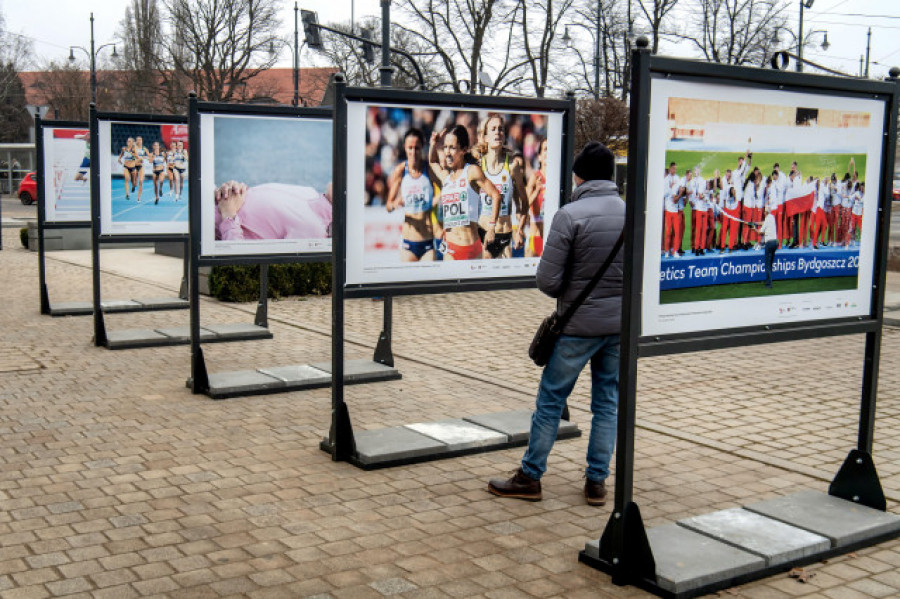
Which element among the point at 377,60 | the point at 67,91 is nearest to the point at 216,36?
the point at 377,60

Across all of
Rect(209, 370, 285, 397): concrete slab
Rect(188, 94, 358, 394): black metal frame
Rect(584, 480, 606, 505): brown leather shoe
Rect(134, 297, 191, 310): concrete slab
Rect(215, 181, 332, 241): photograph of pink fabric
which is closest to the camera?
Rect(584, 480, 606, 505): brown leather shoe

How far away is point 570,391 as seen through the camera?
5.15 meters

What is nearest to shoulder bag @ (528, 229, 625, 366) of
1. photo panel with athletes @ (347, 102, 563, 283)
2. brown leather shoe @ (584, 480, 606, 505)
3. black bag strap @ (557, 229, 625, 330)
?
black bag strap @ (557, 229, 625, 330)

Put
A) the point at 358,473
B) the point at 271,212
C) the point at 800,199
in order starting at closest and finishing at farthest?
the point at 800,199 < the point at 358,473 < the point at 271,212

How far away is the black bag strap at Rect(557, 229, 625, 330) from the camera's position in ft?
16.2

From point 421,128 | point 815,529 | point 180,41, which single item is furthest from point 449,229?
point 180,41

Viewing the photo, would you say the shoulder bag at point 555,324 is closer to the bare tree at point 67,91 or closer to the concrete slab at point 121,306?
the concrete slab at point 121,306

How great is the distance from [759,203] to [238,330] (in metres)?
6.88

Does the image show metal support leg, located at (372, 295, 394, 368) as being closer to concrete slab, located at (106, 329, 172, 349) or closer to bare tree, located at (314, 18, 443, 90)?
concrete slab, located at (106, 329, 172, 349)

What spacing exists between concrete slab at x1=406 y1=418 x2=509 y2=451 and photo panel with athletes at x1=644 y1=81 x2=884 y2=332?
216cm

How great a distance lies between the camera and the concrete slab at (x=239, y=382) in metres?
7.78

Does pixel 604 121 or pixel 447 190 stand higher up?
pixel 604 121

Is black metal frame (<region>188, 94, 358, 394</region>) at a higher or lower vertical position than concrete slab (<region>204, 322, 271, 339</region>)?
higher

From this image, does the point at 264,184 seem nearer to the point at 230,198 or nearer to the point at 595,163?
the point at 230,198
